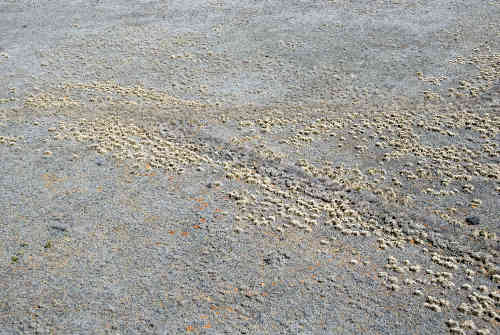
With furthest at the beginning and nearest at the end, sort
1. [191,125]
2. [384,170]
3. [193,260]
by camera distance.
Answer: [191,125]
[384,170]
[193,260]

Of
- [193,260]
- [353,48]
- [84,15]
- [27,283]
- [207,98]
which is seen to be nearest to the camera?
[27,283]

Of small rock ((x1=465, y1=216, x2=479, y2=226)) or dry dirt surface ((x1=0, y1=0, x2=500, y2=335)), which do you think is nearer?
dry dirt surface ((x1=0, y1=0, x2=500, y2=335))

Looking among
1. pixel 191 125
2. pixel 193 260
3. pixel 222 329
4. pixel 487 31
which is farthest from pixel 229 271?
pixel 487 31

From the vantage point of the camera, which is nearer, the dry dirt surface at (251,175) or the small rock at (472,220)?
the dry dirt surface at (251,175)

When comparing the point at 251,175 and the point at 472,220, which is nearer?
the point at 472,220

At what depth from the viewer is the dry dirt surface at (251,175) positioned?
1514 centimetres

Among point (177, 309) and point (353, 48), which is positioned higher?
point (353, 48)

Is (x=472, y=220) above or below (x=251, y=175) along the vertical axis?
below

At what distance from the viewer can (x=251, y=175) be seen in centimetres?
2122

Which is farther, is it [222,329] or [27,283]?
[27,283]

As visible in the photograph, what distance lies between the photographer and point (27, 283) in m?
15.6

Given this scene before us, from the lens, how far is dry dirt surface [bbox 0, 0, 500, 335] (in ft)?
49.7

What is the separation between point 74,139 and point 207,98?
7618 mm

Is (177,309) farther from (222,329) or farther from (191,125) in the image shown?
(191,125)
